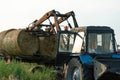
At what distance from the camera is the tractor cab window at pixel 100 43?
44.2ft

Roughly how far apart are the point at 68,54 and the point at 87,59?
205cm

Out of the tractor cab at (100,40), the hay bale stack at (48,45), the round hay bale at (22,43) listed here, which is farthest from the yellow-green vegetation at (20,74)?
the hay bale stack at (48,45)

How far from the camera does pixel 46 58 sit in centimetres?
1953

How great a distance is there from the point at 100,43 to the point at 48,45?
6621 millimetres

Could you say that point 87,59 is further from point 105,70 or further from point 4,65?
point 4,65

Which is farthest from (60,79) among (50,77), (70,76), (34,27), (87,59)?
(34,27)

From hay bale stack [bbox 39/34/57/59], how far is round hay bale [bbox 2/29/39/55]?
0.23m

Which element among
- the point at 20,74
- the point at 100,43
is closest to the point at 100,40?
the point at 100,43

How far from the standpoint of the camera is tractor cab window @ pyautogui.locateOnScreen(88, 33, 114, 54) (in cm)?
1348

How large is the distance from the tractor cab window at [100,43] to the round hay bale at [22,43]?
250 inches

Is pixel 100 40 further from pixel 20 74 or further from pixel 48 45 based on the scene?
pixel 48 45

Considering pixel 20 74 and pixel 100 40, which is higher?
pixel 100 40

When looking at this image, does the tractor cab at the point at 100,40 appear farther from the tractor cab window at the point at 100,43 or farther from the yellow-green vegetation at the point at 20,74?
the yellow-green vegetation at the point at 20,74

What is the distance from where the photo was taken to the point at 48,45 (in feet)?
65.8
